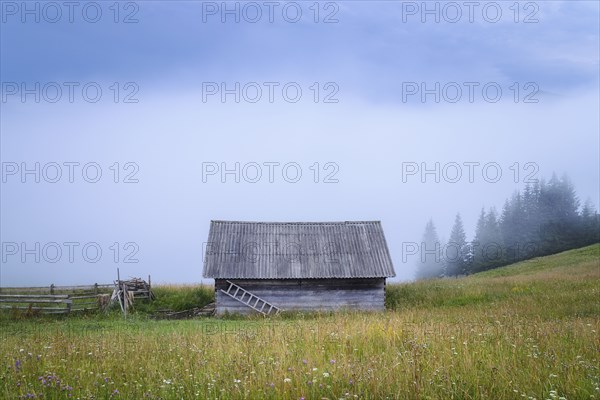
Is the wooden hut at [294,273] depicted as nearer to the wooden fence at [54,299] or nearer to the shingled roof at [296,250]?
the shingled roof at [296,250]

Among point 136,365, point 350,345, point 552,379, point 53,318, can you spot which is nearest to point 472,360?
point 552,379

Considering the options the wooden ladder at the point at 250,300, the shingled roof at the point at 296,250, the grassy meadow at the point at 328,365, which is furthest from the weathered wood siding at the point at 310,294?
the grassy meadow at the point at 328,365

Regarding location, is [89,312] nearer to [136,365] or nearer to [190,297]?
[190,297]

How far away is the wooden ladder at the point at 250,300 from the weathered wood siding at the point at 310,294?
27cm

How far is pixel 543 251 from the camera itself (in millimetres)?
71000

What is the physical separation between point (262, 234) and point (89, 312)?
10.8 meters

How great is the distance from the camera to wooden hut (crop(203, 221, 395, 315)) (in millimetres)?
28594

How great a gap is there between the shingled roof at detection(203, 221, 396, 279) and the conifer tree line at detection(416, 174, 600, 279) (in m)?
40.2

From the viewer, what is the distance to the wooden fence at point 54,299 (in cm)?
2734

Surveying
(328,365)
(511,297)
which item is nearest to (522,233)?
(511,297)

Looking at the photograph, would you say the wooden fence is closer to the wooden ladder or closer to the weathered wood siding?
the wooden ladder

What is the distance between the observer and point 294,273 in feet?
94.9

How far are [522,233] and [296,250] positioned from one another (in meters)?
56.7

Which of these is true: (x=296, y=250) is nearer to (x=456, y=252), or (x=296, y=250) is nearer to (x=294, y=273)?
(x=294, y=273)
